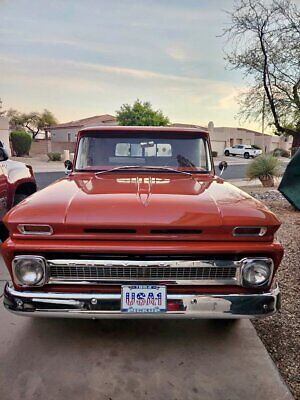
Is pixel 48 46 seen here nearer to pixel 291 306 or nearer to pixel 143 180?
pixel 143 180

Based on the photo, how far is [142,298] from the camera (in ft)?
8.63

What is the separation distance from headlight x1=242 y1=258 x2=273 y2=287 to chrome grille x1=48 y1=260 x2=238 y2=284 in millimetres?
72

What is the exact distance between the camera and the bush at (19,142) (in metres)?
34.1

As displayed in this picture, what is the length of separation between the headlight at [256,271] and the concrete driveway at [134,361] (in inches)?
27.7

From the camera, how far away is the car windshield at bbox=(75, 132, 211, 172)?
425cm

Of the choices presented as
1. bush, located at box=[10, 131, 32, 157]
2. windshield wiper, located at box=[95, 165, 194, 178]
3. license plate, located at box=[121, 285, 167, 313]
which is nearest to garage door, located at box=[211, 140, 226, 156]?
bush, located at box=[10, 131, 32, 157]

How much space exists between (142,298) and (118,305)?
173 mm

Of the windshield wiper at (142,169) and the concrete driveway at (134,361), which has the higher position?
the windshield wiper at (142,169)

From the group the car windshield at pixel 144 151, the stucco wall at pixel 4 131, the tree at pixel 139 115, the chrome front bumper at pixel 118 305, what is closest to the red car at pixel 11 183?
the car windshield at pixel 144 151

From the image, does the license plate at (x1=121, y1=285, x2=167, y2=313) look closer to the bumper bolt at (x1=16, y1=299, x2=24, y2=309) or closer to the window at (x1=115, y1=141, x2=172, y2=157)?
the bumper bolt at (x1=16, y1=299, x2=24, y2=309)

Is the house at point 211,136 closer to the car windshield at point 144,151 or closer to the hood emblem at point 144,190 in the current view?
the car windshield at point 144,151

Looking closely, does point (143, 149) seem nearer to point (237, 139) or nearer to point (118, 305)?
point (118, 305)

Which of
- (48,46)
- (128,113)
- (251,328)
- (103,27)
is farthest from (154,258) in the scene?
(128,113)

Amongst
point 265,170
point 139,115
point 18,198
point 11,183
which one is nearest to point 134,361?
point 11,183
